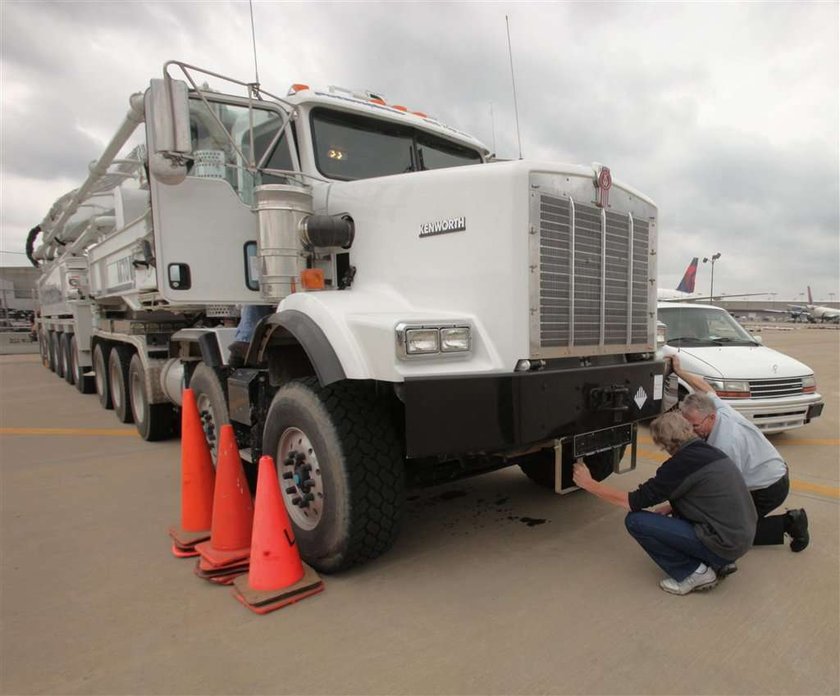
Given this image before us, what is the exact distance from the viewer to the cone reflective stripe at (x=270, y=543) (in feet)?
9.60

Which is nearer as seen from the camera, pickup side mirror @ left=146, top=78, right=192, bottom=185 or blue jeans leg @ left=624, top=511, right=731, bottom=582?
blue jeans leg @ left=624, top=511, right=731, bottom=582

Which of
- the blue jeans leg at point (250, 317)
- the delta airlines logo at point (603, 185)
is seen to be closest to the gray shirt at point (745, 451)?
the delta airlines logo at point (603, 185)

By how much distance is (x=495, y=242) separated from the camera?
2959 mm

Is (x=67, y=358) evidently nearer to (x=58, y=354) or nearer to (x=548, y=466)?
(x=58, y=354)

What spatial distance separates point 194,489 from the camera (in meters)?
3.69

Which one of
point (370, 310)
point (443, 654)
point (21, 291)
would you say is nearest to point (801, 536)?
point (443, 654)

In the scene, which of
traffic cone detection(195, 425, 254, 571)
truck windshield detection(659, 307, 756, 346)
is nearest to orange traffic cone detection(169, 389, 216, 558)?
traffic cone detection(195, 425, 254, 571)

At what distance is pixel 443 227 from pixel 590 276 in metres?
0.92

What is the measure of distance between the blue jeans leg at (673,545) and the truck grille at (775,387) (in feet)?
12.6

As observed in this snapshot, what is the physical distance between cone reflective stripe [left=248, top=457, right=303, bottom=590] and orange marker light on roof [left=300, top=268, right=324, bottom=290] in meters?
1.28

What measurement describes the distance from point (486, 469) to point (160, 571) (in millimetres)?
2061

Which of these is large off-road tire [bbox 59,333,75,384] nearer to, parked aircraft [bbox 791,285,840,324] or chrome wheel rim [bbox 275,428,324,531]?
chrome wheel rim [bbox 275,428,324,531]

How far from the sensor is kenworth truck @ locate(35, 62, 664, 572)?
9.34ft

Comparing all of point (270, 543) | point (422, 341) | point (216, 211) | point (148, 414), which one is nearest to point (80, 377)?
point (148, 414)
